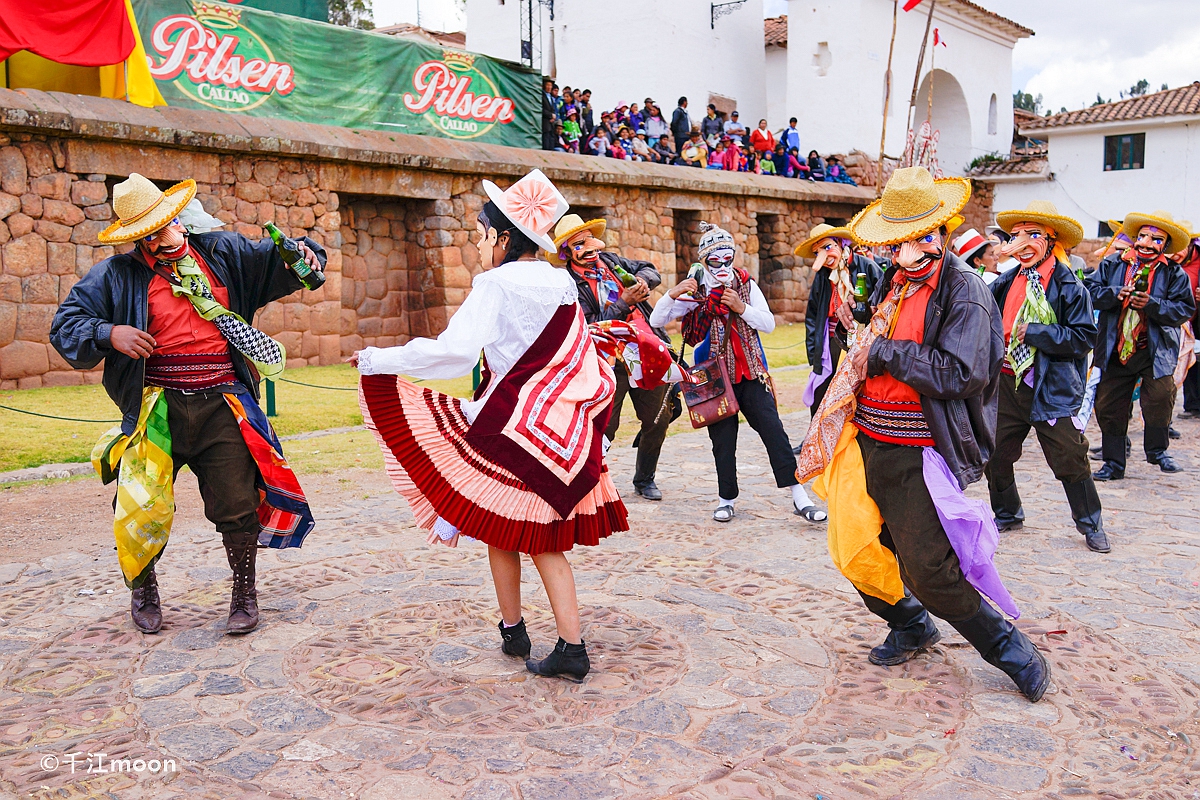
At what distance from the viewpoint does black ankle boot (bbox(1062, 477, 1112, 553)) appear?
5.84 metres

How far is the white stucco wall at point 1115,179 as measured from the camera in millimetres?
28031

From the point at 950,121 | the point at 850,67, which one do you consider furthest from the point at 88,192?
the point at 950,121

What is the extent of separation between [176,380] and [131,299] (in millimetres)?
395

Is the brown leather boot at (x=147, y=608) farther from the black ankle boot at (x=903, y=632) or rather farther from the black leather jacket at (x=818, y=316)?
the black leather jacket at (x=818, y=316)

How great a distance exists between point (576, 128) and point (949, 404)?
581 inches

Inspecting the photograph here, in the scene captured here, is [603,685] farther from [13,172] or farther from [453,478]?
[13,172]

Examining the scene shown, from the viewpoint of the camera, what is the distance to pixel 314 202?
43.5 feet

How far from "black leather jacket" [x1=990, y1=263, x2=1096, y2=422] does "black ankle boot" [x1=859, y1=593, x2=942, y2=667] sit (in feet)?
7.45

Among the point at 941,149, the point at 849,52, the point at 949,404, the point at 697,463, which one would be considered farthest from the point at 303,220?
the point at 941,149

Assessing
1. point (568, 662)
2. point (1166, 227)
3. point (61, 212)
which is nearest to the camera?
point (568, 662)

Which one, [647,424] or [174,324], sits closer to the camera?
[174,324]

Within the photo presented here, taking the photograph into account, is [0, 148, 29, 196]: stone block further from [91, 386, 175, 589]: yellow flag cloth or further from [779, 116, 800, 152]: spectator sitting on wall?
[779, 116, 800, 152]: spectator sitting on wall

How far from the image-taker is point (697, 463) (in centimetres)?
855

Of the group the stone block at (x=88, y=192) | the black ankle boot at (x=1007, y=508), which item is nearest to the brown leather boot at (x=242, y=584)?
the black ankle boot at (x=1007, y=508)
